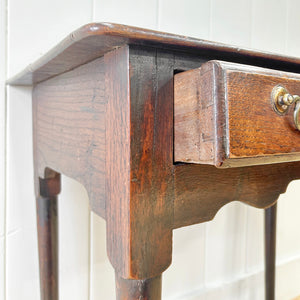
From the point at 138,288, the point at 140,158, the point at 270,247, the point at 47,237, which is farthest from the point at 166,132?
the point at 270,247

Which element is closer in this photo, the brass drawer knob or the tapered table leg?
the brass drawer knob

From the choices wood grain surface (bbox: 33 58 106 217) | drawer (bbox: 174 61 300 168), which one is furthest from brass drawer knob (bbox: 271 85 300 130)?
wood grain surface (bbox: 33 58 106 217)

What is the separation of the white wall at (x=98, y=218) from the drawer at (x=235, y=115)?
0.48 m

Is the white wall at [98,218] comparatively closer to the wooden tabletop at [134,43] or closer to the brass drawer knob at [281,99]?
the wooden tabletop at [134,43]

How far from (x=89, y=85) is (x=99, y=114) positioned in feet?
0.16

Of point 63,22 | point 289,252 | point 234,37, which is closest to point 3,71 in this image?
point 63,22

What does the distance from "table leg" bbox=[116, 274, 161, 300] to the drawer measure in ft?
0.39

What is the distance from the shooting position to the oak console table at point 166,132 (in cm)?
25

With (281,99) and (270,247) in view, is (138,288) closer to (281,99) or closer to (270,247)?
(281,99)

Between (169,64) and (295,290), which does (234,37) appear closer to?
(169,64)

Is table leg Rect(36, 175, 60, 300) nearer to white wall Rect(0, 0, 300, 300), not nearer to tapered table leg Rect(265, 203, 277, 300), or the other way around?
white wall Rect(0, 0, 300, 300)

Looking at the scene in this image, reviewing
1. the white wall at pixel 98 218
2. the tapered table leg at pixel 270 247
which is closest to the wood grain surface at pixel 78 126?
the white wall at pixel 98 218

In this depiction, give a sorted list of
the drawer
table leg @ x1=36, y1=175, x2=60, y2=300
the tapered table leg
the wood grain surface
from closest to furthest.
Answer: the drawer < the wood grain surface < table leg @ x1=36, y1=175, x2=60, y2=300 < the tapered table leg

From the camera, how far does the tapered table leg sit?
2.99 ft
